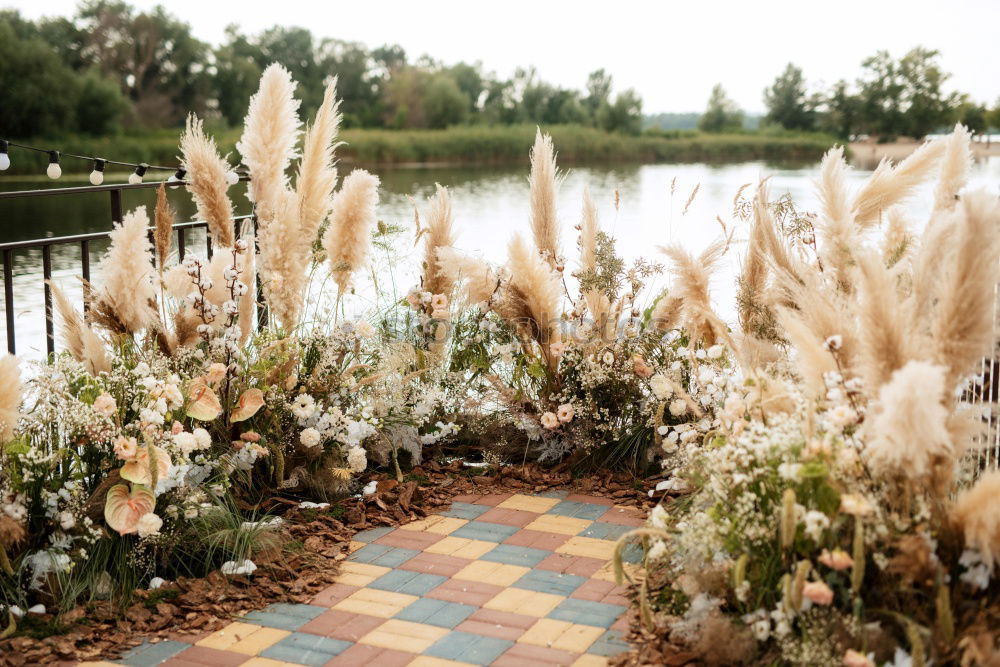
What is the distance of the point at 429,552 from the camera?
3.28 metres

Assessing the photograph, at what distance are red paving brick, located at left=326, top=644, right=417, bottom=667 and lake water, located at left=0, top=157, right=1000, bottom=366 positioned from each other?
5.88 feet

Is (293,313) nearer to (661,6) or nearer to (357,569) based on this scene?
(357,569)

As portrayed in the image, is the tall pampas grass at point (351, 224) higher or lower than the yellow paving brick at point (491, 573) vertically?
higher

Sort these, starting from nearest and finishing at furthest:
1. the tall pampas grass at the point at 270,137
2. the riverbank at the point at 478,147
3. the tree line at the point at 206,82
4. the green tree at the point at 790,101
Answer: the tall pampas grass at the point at 270,137 < the green tree at the point at 790,101 < the riverbank at the point at 478,147 < the tree line at the point at 206,82

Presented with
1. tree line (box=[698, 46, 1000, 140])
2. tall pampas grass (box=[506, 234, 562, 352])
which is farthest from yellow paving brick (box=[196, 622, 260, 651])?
tree line (box=[698, 46, 1000, 140])

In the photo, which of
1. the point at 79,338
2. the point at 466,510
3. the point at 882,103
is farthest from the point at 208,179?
the point at 882,103

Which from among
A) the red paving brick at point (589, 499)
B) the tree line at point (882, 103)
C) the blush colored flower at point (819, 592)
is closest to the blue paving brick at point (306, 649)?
the blush colored flower at point (819, 592)

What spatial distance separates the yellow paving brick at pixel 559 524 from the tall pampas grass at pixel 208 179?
1555mm

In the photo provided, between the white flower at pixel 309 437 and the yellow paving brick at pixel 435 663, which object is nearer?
the yellow paving brick at pixel 435 663

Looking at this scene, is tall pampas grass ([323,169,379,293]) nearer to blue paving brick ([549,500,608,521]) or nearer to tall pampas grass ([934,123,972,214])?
blue paving brick ([549,500,608,521])

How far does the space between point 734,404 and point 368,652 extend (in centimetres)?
126

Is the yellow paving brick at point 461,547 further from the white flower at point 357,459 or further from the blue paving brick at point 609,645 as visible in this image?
the blue paving brick at point 609,645

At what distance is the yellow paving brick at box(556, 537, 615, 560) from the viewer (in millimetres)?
3254

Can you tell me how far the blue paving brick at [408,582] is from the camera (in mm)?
2979
